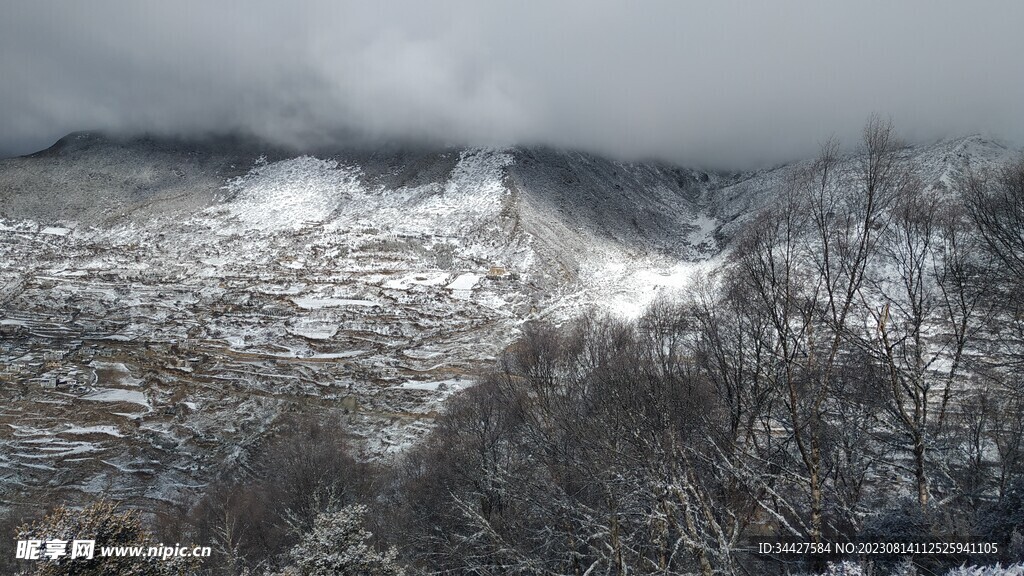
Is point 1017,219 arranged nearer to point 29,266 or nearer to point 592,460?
point 592,460

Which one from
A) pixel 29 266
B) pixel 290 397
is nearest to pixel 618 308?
pixel 290 397

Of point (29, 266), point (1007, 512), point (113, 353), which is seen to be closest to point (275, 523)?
point (1007, 512)

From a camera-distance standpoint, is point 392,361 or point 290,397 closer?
point 290,397

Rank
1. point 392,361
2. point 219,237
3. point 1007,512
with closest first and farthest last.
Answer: point 1007,512, point 392,361, point 219,237

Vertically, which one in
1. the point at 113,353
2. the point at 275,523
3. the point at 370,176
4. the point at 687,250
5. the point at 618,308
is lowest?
the point at 275,523

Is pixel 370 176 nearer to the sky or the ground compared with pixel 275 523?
nearer to the sky

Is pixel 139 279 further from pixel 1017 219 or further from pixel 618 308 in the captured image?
pixel 1017 219

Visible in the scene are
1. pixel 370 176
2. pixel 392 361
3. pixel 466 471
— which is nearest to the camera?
pixel 466 471
